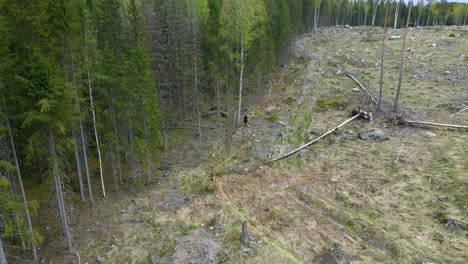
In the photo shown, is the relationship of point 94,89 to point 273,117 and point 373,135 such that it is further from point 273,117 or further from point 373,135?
point 373,135

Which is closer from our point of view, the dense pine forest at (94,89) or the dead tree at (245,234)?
the dense pine forest at (94,89)

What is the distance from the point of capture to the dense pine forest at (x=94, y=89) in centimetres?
1351

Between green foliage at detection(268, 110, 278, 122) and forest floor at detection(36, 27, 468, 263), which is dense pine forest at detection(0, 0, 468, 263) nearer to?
forest floor at detection(36, 27, 468, 263)

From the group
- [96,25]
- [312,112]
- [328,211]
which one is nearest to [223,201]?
[328,211]

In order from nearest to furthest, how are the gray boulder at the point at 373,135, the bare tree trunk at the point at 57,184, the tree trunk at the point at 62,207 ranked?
the bare tree trunk at the point at 57,184 → the tree trunk at the point at 62,207 → the gray boulder at the point at 373,135

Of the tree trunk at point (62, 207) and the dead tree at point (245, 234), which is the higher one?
the tree trunk at point (62, 207)

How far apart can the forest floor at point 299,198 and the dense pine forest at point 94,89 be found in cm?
201

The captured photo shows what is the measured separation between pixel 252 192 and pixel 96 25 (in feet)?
52.2

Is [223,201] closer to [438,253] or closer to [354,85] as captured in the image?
[438,253]

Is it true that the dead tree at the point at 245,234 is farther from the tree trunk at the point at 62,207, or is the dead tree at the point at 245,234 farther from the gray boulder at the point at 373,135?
the gray boulder at the point at 373,135

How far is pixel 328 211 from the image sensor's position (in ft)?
59.8

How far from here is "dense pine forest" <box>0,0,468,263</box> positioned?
44.3ft

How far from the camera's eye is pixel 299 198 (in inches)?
777

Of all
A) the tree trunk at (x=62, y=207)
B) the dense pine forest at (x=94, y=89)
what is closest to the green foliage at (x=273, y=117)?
the dense pine forest at (x=94, y=89)
